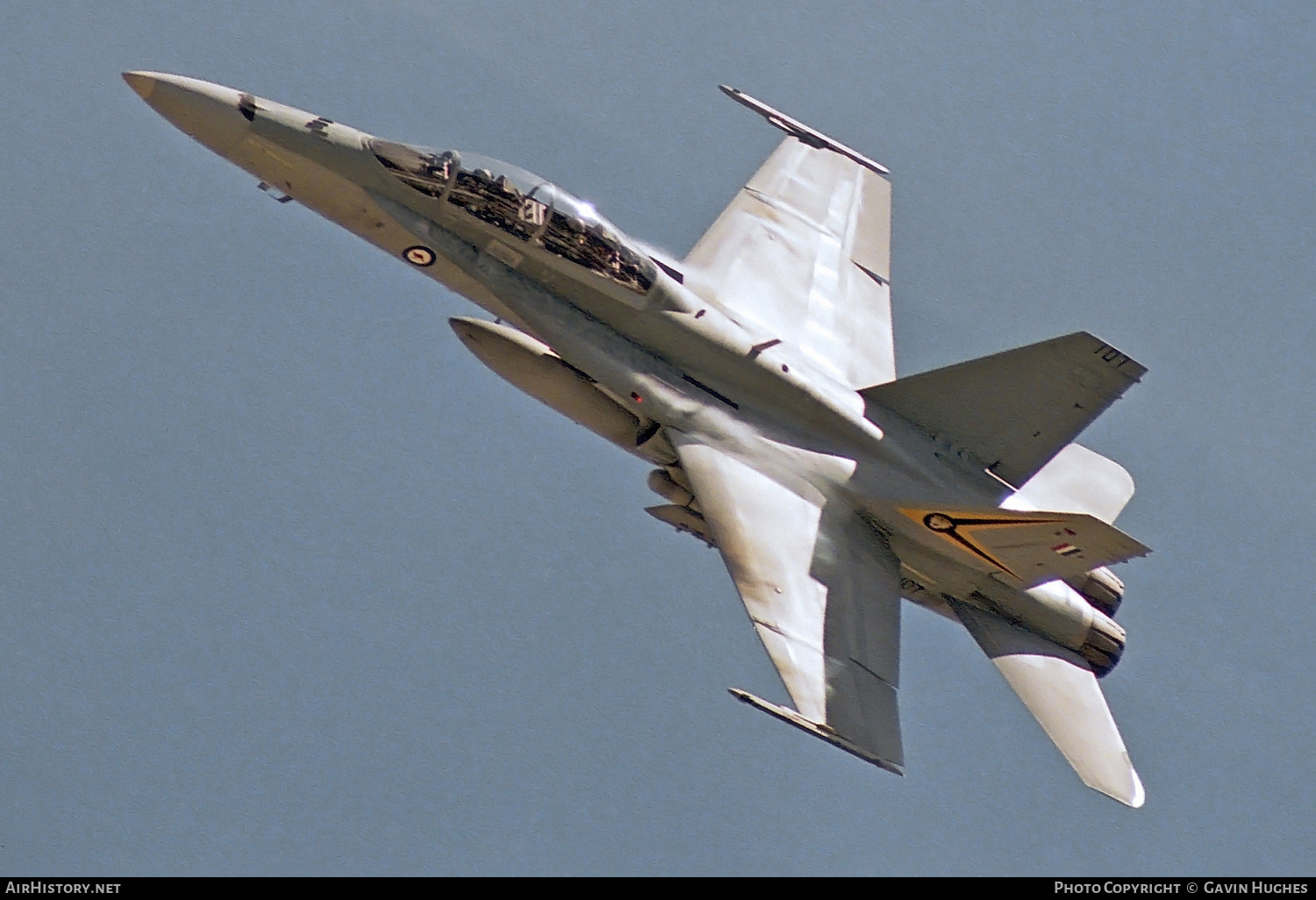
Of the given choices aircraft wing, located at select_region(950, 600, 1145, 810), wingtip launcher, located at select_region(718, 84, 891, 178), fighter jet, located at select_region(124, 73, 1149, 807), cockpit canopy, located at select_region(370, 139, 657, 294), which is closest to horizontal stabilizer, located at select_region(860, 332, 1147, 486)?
fighter jet, located at select_region(124, 73, 1149, 807)

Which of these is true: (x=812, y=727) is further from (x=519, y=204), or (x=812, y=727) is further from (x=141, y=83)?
(x=141, y=83)

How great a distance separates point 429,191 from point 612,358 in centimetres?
265

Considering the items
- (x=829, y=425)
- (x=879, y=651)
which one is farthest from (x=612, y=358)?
(x=879, y=651)

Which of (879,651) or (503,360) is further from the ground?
(503,360)

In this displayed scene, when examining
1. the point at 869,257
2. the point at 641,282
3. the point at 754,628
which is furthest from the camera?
the point at 869,257

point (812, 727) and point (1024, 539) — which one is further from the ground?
point (1024, 539)

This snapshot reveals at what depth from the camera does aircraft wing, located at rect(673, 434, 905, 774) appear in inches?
754

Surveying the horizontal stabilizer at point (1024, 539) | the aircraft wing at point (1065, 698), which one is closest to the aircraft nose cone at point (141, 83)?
the horizontal stabilizer at point (1024, 539)

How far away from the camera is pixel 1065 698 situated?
21.0 m

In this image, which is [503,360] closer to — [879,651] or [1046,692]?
[879,651]

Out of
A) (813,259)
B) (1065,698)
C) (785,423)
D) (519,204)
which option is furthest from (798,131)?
(1065,698)

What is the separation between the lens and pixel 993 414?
21109 mm

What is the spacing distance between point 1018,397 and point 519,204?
5.86 m

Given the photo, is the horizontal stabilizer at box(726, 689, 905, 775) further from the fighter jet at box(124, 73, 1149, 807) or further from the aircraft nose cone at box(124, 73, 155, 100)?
the aircraft nose cone at box(124, 73, 155, 100)
